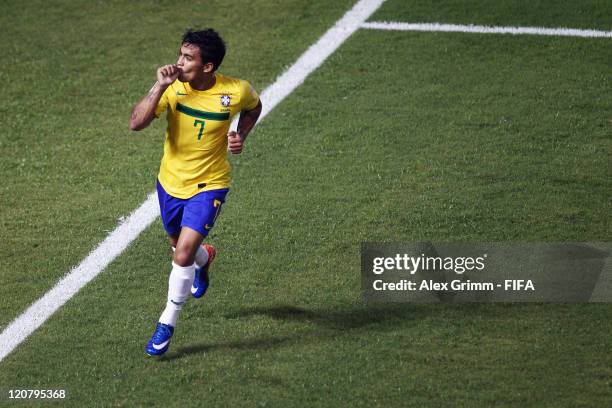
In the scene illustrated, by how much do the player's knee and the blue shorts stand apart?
16cm

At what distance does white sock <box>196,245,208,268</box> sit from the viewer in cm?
872

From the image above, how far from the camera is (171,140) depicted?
8188mm

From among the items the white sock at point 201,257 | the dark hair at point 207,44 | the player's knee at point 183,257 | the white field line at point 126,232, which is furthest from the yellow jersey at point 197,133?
the white field line at point 126,232

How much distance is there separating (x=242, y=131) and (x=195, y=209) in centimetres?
62

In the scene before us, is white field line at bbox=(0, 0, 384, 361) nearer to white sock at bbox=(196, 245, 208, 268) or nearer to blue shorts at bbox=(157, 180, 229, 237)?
white sock at bbox=(196, 245, 208, 268)

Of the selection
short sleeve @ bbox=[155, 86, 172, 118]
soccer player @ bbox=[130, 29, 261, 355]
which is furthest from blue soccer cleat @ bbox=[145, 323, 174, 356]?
short sleeve @ bbox=[155, 86, 172, 118]

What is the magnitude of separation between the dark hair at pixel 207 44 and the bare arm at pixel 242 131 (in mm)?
473

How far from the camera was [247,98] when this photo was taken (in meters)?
8.30

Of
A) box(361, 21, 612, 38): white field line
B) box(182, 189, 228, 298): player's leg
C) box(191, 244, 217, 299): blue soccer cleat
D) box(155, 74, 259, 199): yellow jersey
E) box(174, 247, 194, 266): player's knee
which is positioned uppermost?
box(361, 21, 612, 38): white field line

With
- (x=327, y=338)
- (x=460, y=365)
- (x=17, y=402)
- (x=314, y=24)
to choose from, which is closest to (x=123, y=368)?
(x=17, y=402)

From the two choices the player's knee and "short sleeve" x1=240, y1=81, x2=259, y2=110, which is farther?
"short sleeve" x1=240, y1=81, x2=259, y2=110

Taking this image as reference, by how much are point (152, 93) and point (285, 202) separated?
2597 millimetres

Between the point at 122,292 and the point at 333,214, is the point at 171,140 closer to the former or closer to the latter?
the point at 122,292

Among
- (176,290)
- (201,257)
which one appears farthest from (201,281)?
(176,290)
